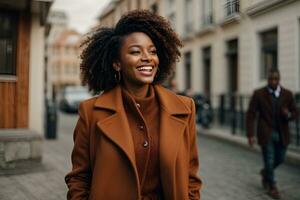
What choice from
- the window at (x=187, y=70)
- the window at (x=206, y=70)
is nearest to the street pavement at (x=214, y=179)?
the window at (x=206, y=70)

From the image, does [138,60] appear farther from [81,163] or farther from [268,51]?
[268,51]

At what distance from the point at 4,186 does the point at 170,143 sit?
5002 mm

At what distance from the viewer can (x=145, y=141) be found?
7.69 ft

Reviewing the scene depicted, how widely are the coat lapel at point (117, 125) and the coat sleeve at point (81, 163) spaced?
0.35ft

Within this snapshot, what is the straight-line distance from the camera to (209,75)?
63.4 ft

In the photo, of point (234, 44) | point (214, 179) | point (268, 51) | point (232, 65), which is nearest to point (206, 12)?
point (234, 44)

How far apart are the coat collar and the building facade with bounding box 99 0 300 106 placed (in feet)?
20.2

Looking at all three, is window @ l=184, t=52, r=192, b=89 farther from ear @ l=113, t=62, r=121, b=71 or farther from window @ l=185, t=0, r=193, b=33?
ear @ l=113, t=62, r=121, b=71

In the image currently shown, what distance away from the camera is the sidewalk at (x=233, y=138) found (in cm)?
897

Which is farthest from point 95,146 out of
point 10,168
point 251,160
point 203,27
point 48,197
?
point 203,27

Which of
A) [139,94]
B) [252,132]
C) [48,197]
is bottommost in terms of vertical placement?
[48,197]

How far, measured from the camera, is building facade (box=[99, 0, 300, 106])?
11977mm

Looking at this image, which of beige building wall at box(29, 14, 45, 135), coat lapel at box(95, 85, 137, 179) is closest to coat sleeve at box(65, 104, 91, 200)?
coat lapel at box(95, 85, 137, 179)

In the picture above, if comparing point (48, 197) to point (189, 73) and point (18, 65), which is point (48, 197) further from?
point (189, 73)
